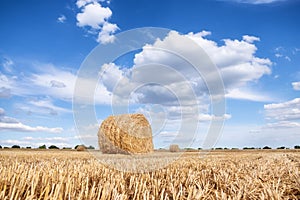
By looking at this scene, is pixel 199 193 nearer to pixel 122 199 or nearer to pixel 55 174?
pixel 122 199

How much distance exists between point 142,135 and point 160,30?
9.90 meters

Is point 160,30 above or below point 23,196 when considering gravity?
above

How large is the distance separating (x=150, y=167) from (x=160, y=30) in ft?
9.69

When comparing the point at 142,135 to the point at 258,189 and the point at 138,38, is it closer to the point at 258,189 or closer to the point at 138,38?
the point at 138,38

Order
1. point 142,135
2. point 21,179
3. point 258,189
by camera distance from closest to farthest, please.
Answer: point 21,179 → point 258,189 → point 142,135

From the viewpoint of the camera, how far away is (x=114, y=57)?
6621 millimetres

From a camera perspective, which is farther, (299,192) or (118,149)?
(118,149)

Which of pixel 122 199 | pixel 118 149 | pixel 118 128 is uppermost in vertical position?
pixel 118 128

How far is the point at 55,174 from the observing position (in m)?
3.86

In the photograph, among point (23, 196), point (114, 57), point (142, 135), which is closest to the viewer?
point (23, 196)

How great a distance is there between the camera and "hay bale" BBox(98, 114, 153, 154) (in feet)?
48.5

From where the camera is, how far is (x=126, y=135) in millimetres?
15164

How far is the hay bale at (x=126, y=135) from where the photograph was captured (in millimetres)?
14797

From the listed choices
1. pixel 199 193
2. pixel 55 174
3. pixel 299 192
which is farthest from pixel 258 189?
pixel 55 174
